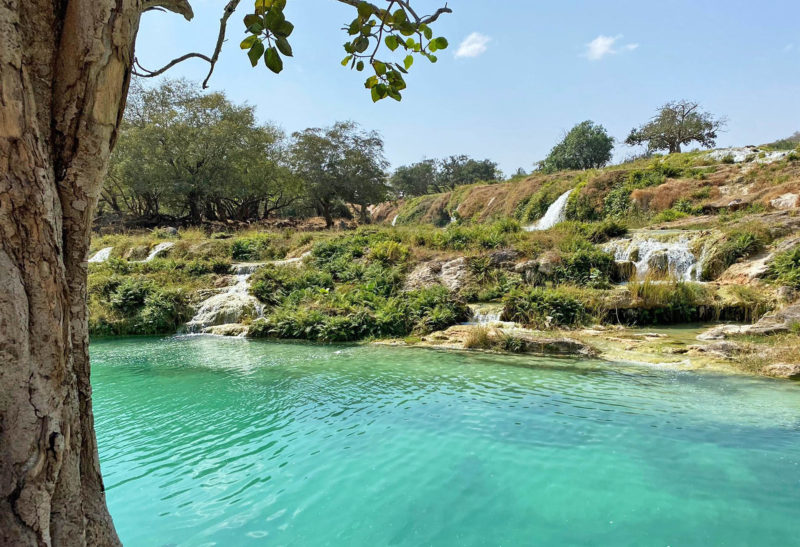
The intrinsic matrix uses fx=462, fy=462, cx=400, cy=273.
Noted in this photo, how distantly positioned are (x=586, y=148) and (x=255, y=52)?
43.8 m

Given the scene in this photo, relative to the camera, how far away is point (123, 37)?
1512 millimetres

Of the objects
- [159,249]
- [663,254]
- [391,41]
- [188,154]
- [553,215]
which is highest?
[188,154]

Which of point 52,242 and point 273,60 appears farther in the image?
point 273,60

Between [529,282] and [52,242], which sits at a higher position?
[52,242]

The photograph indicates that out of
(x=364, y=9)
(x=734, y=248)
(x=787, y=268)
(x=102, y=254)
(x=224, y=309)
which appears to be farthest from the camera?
(x=102, y=254)

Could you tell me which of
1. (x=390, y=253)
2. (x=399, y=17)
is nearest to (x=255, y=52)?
(x=399, y=17)

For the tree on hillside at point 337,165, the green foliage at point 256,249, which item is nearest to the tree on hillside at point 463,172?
the tree on hillside at point 337,165

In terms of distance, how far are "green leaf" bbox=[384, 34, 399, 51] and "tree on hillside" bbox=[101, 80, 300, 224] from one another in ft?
90.7

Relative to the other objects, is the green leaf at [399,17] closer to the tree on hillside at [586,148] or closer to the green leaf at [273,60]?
the green leaf at [273,60]

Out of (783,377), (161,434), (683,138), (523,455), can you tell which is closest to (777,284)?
(783,377)

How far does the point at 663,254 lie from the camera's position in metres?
12.9

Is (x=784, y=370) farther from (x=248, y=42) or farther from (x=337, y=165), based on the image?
(x=337, y=165)

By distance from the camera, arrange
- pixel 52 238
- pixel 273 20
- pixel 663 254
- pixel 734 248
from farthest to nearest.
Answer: pixel 663 254 → pixel 734 248 → pixel 273 20 → pixel 52 238

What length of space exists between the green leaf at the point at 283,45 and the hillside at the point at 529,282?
7.70 metres
